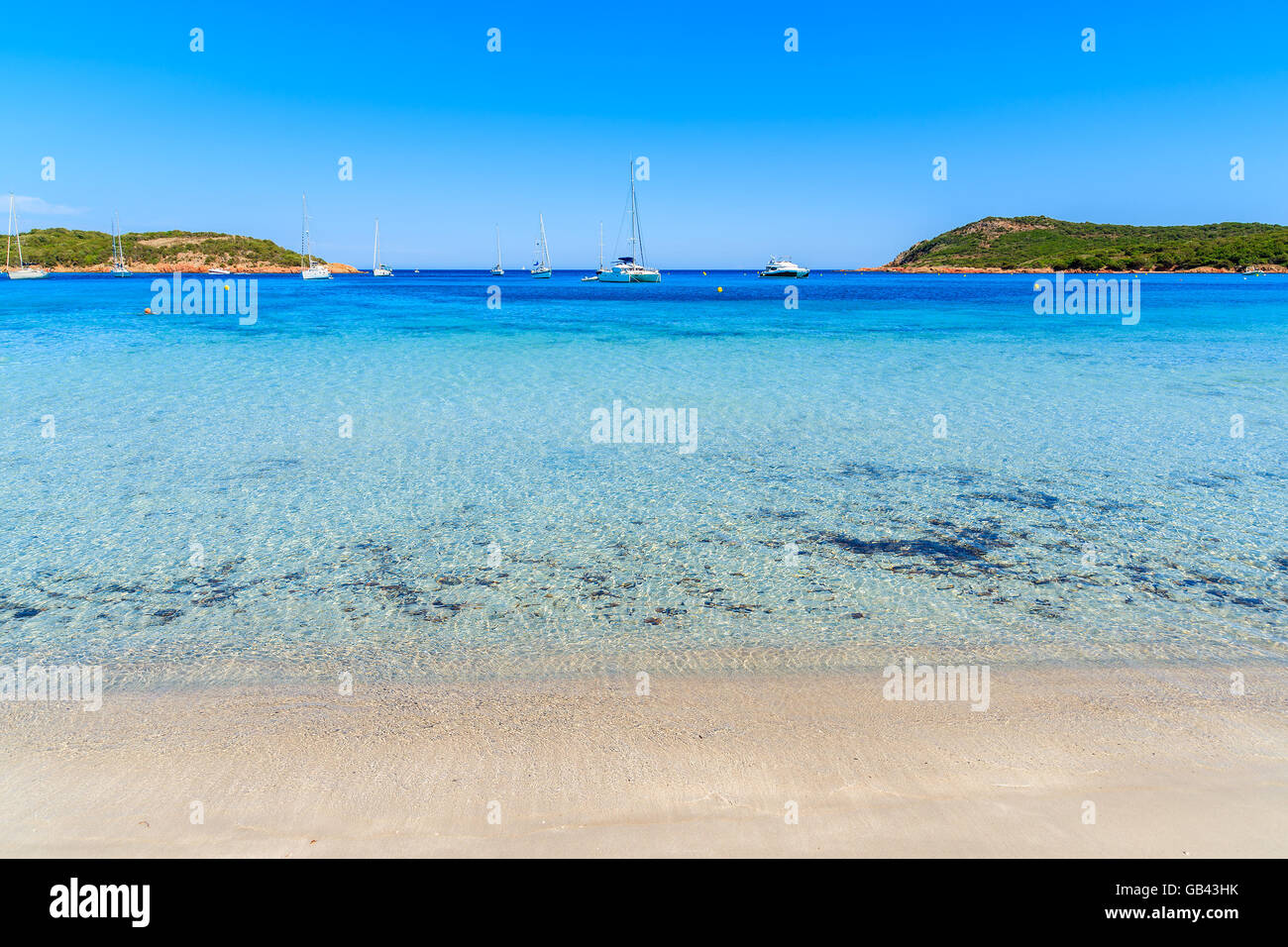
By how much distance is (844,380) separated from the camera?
20922 millimetres

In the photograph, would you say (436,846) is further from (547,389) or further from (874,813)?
(547,389)

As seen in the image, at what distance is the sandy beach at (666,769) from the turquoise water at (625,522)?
581mm

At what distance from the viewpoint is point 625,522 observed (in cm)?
909

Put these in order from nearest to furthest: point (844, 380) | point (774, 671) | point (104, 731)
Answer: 1. point (104, 731)
2. point (774, 671)
3. point (844, 380)

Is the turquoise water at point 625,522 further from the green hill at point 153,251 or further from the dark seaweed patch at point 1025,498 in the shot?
the green hill at point 153,251

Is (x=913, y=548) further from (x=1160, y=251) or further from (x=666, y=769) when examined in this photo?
(x=1160, y=251)

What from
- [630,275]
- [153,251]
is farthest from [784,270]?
[153,251]

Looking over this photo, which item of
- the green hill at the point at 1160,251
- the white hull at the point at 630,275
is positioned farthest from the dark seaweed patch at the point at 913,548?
the green hill at the point at 1160,251

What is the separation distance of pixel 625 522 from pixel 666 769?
16.1 feet

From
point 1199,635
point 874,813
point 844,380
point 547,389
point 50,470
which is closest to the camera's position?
point 874,813

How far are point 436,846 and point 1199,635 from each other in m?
6.18

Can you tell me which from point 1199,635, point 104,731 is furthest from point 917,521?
point 104,731
